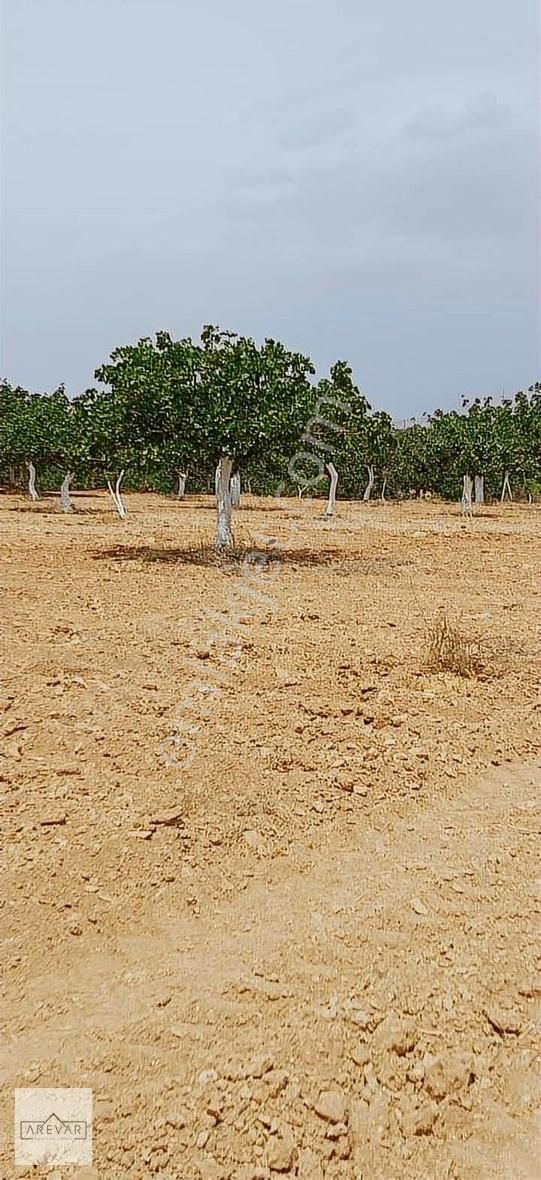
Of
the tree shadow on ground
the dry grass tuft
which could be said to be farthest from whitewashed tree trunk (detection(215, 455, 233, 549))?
the dry grass tuft

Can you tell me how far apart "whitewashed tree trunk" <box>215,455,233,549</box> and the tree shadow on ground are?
223mm

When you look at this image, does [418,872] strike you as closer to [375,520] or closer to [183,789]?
[183,789]

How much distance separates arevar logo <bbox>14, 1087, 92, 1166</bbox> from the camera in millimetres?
2195

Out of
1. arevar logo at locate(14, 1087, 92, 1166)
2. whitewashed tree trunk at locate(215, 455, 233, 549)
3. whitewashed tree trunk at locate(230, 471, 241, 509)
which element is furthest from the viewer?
whitewashed tree trunk at locate(230, 471, 241, 509)

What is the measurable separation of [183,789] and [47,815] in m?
0.81

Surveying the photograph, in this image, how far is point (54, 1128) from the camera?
2244 millimetres

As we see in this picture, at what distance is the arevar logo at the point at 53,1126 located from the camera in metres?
2.20

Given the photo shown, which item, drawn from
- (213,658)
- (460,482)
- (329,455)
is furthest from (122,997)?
(460,482)

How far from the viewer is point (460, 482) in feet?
144

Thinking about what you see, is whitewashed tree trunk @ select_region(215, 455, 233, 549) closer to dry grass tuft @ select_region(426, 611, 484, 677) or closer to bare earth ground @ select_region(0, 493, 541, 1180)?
bare earth ground @ select_region(0, 493, 541, 1180)

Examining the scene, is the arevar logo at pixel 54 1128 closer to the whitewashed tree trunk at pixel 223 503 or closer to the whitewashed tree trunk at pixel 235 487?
the whitewashed tree trunk at pixel 223 503

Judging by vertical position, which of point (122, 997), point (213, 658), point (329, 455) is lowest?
point (122, 997)

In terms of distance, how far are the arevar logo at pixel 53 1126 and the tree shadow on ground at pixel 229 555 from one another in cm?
1073

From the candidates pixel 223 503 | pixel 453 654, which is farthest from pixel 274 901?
pixel 223 503
